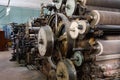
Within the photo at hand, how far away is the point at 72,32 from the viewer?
1.81m

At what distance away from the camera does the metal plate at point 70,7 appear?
6.81 feet

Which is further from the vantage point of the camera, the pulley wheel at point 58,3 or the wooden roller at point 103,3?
the pulley wheel at point 58,3

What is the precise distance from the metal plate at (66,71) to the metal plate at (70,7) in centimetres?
62

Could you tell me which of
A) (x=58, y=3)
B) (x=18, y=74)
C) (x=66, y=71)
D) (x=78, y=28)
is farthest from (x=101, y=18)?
(x=18, y=74)

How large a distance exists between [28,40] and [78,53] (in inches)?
85.4

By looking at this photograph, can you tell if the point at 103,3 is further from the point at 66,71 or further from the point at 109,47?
the point at 66,71

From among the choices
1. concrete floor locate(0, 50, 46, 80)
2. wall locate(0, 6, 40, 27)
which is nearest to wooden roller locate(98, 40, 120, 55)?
concrete floor locate(0, 50, 46, 80)

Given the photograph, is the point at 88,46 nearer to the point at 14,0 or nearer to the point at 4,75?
the point at 4,75

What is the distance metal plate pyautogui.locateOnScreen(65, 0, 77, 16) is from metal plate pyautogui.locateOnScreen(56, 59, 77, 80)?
2.05ft

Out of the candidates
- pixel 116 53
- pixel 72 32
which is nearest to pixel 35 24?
pixel 72 32

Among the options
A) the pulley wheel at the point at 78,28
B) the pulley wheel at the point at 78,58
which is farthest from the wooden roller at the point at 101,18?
the pulley wheel at the point at 78,58

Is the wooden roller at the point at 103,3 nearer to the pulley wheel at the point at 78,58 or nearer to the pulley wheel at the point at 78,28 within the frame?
the pulley wheel at the point at 78,28

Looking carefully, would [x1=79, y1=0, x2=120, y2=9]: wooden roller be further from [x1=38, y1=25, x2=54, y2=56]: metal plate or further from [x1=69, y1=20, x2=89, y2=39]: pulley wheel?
[x1=38, y1=25, x2=54, y2=56]: metal plate

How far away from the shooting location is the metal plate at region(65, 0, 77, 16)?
2074mm
